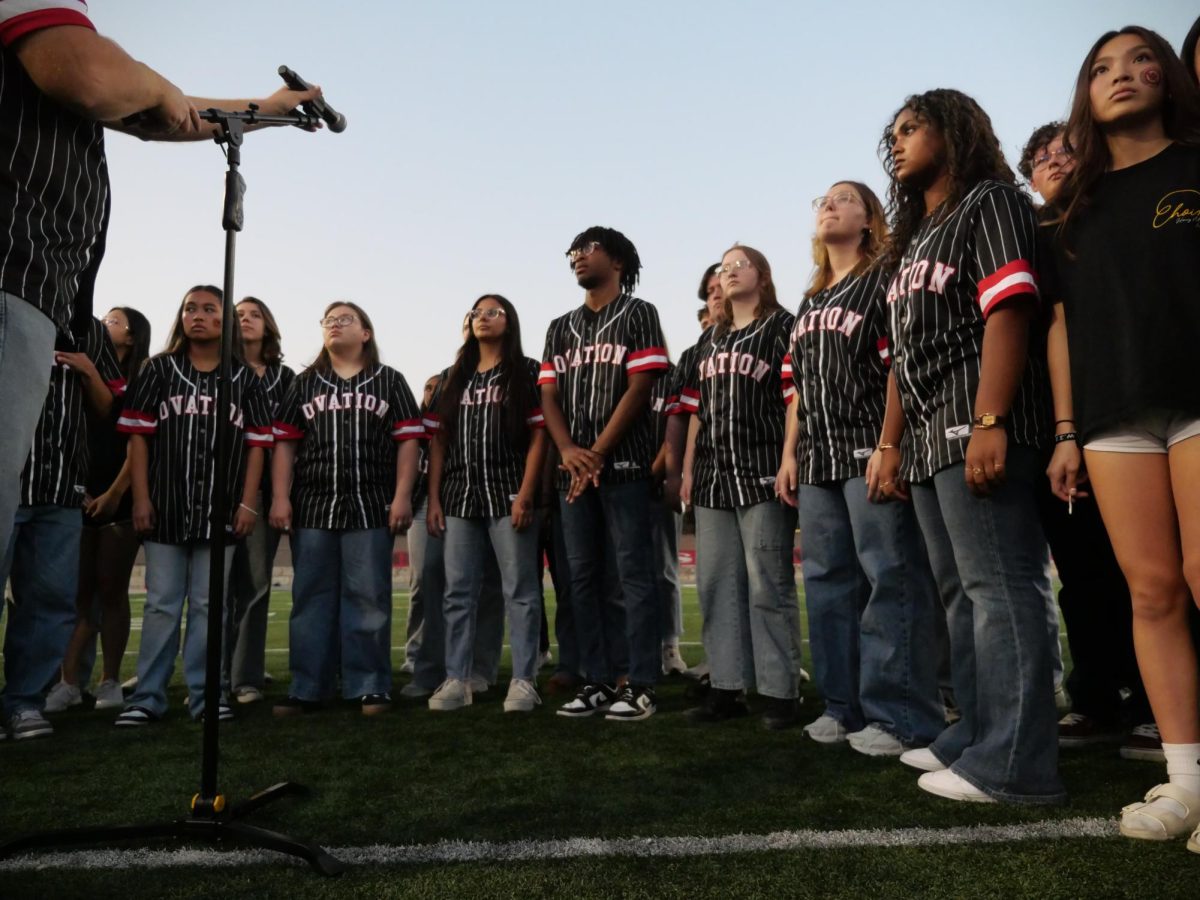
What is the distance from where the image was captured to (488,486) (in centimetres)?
459

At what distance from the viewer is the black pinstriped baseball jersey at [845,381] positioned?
343cm

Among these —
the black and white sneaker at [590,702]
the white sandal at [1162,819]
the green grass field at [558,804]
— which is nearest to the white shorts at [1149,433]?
the white sandal at [1162,819]

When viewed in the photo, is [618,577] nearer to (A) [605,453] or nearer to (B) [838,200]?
(A) [605,453]

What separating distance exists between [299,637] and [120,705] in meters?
1.09

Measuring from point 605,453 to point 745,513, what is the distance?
28.8 inches

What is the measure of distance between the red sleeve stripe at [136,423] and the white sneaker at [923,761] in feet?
12.5

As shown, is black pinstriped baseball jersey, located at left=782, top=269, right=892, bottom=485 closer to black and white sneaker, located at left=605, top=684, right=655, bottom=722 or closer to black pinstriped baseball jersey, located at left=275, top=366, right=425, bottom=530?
black and white sneaker, located at left=605, top=684, right=655, bottom=722

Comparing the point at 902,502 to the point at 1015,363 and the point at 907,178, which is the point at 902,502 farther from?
the point at 907,178

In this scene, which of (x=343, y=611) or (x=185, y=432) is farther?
(x=343, y=611)

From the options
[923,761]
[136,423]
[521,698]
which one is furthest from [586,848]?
[136,423]

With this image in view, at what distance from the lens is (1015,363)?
246 centimetres

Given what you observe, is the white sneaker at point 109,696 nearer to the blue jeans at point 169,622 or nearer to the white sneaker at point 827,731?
the blue jeans at point 169,622

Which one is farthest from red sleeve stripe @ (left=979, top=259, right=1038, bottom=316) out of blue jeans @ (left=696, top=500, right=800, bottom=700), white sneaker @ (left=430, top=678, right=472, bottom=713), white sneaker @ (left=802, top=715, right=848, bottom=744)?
white sneaker @ (left=430, top=678, right=472, bottom=713)

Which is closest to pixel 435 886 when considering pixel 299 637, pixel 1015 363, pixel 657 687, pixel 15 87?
pixel 15 87
